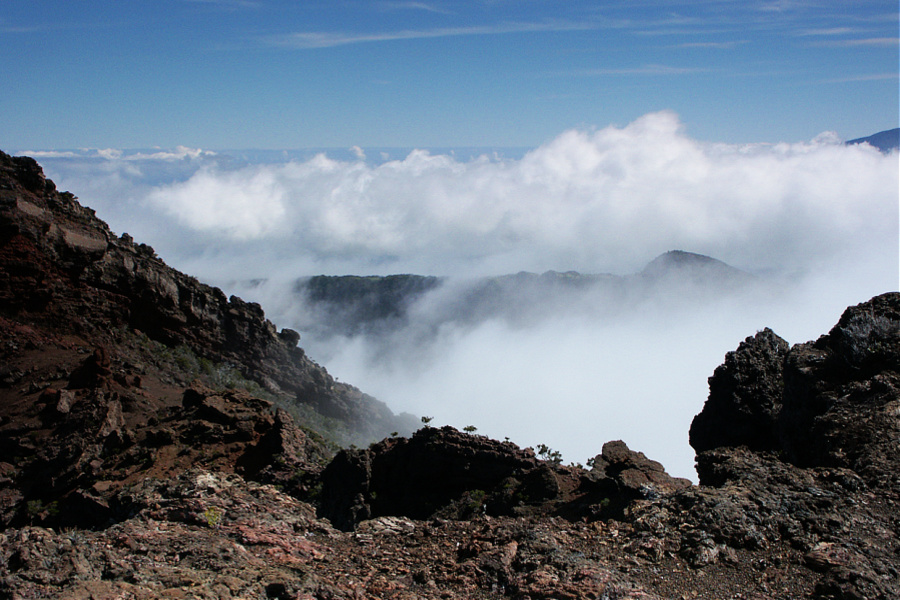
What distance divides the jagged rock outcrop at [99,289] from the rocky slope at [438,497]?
696 millimetres

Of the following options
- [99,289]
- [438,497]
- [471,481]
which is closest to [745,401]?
[471,481]

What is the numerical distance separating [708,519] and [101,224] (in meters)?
35.1

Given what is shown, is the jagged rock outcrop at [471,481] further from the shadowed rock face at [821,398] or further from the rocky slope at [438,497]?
the shadowed rock face at [821,398]

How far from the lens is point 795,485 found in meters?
15.6

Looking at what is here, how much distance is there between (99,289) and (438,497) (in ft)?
81.3

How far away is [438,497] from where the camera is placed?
2011cm

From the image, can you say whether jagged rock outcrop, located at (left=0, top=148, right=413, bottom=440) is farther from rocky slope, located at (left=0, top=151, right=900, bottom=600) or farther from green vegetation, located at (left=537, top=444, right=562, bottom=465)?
green vegetation, located at (left=537, top=444, right=562, bottom=465)

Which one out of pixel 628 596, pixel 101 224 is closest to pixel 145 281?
pixel 101 224

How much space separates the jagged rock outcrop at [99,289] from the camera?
3061cm

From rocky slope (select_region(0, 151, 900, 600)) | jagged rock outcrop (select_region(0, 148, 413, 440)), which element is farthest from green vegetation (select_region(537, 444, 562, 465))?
jagged rock outcrop (select_region(0, 148, 413, 440))

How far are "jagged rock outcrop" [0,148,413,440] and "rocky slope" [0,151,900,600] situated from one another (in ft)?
2.28

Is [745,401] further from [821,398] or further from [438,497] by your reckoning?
[438,497]

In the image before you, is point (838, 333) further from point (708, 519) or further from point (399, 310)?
point (399, 310)

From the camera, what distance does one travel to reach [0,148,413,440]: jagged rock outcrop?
100 ft
